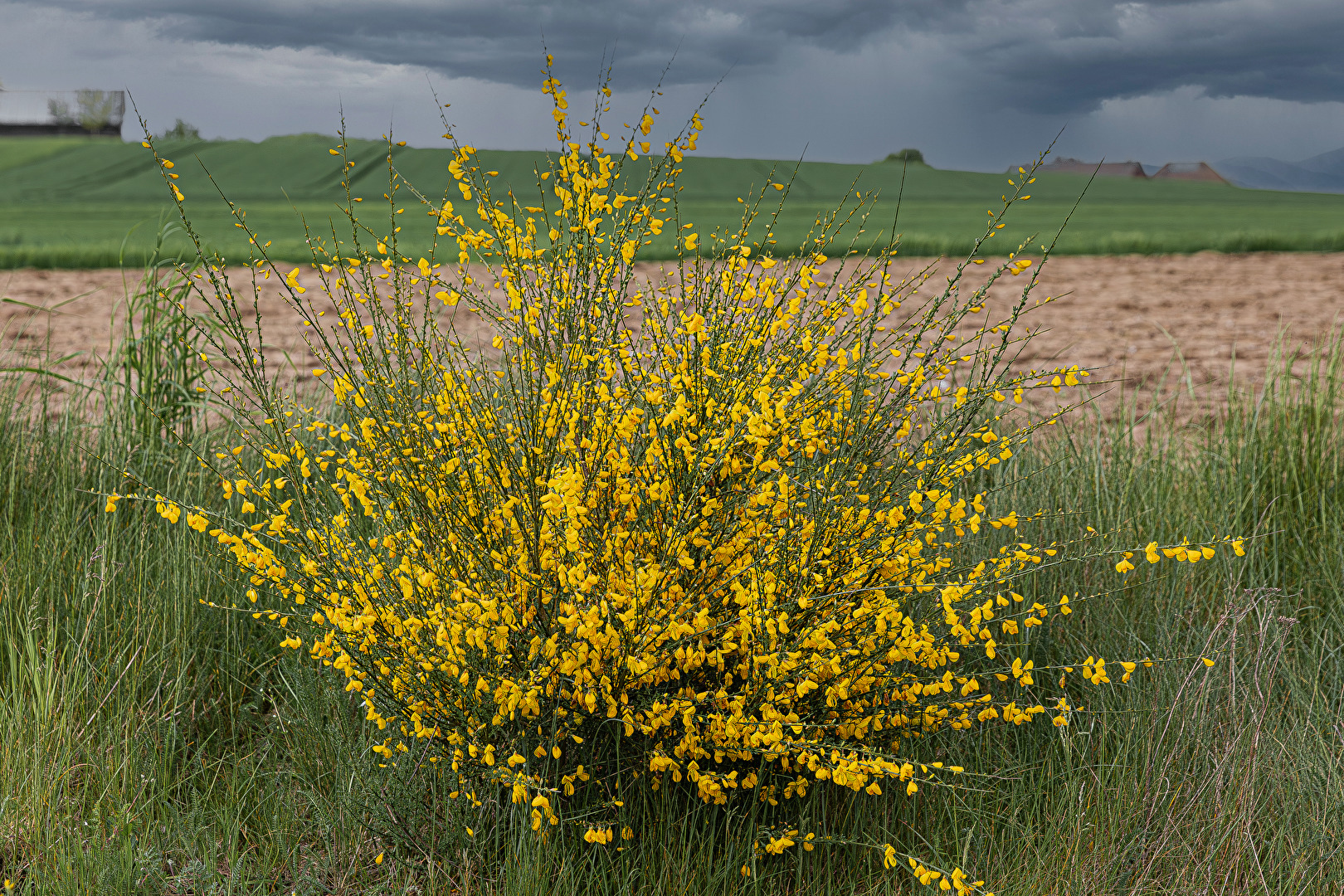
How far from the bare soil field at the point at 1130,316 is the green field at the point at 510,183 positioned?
3238 mm

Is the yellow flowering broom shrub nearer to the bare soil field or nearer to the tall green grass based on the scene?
the tall green grass

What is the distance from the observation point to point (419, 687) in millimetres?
2266

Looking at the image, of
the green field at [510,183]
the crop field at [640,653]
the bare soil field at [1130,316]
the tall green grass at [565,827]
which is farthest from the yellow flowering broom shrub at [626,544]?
the green field at [510,183]

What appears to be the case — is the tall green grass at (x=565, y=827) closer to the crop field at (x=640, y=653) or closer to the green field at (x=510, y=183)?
the crop field at (x=640, y=653)

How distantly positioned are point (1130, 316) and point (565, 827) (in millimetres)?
11802

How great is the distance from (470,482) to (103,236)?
2659 centimetres

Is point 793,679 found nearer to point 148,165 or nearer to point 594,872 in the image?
point 594,872

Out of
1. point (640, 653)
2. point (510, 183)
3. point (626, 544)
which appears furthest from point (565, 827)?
point (510, 183)

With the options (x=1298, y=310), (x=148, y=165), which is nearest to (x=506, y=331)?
(x=1298, y=310)

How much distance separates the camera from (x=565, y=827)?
7.98 feet

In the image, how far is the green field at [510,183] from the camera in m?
22.0

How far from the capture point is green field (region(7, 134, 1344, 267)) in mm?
Answer: 22047

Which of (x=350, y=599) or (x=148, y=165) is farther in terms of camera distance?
(x=148, y=165)

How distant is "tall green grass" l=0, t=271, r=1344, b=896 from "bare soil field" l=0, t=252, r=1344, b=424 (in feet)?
6.36
